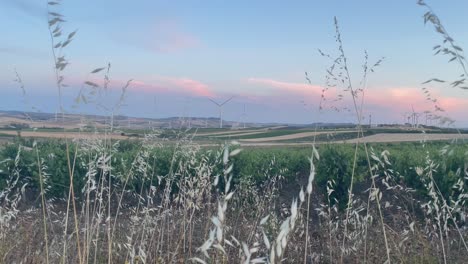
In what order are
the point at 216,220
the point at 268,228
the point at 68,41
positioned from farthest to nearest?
the point at 268,228 → the point at 68,41 → the point at 216,220

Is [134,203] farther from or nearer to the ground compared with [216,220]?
nearer to the ground

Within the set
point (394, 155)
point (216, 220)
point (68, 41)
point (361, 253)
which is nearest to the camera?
point (216, 220)

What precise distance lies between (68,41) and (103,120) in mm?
927

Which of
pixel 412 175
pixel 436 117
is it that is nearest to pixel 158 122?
pixel 436 117

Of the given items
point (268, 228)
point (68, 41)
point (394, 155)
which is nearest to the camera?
point (68, 41)

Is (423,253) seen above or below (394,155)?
below

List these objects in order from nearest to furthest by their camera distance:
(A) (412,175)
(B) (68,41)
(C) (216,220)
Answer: (C) (216,220), (B) (68,41), (A) (412,175)

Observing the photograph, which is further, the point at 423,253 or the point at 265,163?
the point at 265,163

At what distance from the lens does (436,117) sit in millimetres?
2723

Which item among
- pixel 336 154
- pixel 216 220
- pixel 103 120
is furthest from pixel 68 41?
pixel 336 154

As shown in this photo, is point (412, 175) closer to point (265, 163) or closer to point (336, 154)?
point (336, 154)

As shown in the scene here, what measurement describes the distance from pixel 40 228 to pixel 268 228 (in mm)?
2407

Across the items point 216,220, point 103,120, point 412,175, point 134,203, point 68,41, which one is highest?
point 68,41

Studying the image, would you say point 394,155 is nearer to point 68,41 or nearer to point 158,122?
point 158,122
